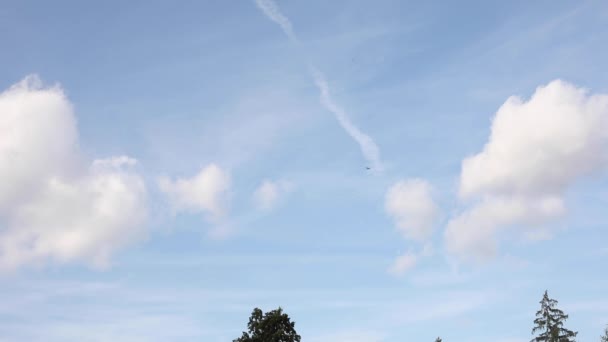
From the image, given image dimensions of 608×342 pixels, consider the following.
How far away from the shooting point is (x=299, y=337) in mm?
66125

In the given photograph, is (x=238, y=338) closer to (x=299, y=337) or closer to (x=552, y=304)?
(x=299, y=337)

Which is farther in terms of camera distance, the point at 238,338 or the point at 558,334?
the point at 558,334

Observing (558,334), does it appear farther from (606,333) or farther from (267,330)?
(267,330)

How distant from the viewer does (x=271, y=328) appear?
65125 mm

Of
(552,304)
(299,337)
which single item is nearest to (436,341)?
(552,304)

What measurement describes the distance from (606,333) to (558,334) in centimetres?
717

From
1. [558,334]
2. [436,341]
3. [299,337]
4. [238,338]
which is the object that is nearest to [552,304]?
[558,334]

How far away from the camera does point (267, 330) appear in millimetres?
65125

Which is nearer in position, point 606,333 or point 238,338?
point 238,338

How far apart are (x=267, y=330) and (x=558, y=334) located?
31.5 m

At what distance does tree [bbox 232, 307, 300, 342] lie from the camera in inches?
2547

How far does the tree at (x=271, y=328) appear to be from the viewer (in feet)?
212

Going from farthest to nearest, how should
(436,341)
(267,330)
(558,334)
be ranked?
(436,341) < (558,334) < (267,330)

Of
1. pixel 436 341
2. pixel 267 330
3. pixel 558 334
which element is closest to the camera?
pixel 267 330
